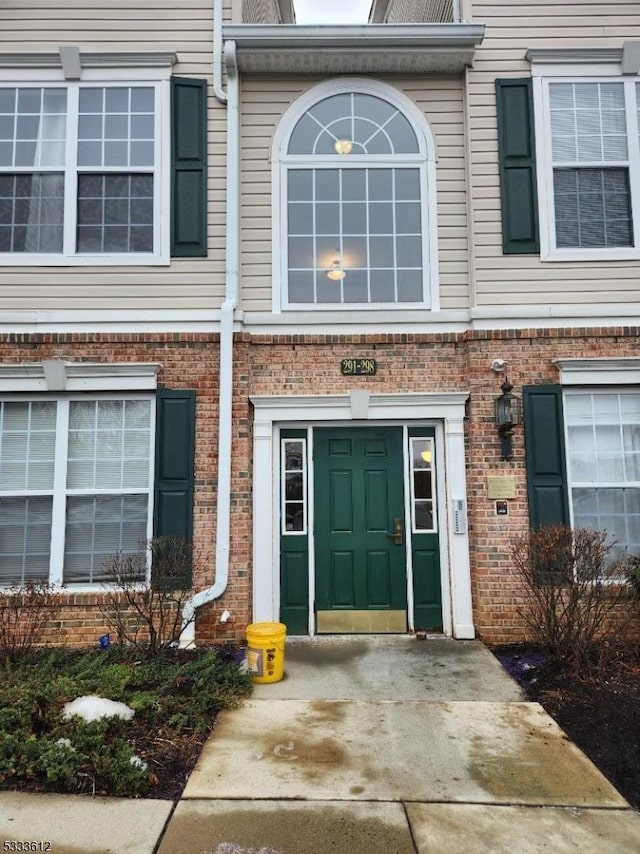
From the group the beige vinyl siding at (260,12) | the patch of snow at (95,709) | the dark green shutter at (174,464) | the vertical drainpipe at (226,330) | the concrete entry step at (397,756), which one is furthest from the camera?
the beige vinyl siding at (260,12)

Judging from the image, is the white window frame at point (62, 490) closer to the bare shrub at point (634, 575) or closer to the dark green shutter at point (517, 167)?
the dark green shutter at point (517, 167)

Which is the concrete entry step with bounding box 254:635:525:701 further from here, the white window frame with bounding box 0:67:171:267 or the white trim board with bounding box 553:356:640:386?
the white window frame with bounding box 0:67:171:267

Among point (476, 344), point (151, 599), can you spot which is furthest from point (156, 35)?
point (151, 599)

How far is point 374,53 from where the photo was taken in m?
6.03

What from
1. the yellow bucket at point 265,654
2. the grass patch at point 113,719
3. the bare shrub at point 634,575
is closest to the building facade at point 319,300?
the bare shrub at point 634,575

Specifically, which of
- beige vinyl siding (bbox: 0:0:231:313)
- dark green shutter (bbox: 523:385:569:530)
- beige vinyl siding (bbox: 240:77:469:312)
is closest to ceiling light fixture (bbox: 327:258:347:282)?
beige vinyl siding (bbox: 240:77:469:312)

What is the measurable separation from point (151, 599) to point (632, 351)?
530 cm

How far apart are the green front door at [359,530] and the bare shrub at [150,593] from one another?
1.42 meters

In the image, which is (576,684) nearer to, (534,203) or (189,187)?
(534,203)

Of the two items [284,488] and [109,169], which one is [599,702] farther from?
[109,169]

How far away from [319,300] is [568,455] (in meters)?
3.05

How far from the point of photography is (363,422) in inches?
237

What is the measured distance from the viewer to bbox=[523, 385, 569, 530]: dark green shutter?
569 cm

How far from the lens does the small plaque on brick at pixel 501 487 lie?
5723 millimetres
